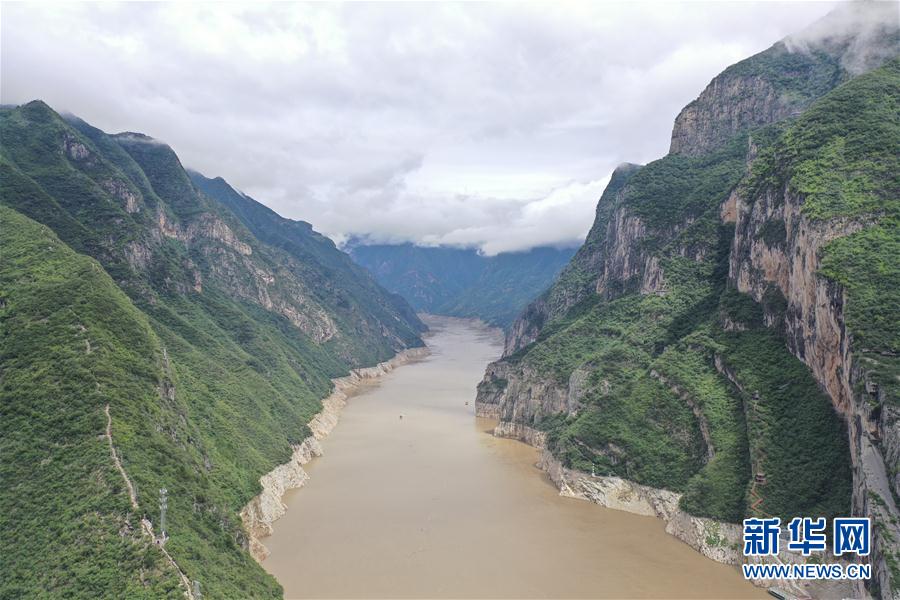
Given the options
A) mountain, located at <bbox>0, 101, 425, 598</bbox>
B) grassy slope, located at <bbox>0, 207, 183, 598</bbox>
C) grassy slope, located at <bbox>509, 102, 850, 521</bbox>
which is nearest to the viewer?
grassy slope, located at <bbox>0, 207, 183, 598</bbox>

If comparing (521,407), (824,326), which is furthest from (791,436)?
(521,407)

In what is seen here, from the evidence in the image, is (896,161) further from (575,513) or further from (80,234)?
(80,234)

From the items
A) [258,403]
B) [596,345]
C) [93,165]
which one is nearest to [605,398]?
[596,345]

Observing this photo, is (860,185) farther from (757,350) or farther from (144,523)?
(144,523)

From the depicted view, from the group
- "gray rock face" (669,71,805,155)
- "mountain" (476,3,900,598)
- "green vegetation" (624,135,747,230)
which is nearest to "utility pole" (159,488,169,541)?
"mountain" (476,3,900,598)

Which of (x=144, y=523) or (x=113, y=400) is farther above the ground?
(x=113, y=400)

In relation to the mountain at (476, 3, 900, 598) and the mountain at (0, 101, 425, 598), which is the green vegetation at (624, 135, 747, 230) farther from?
the mountain at (0, 101, 425, 598)
